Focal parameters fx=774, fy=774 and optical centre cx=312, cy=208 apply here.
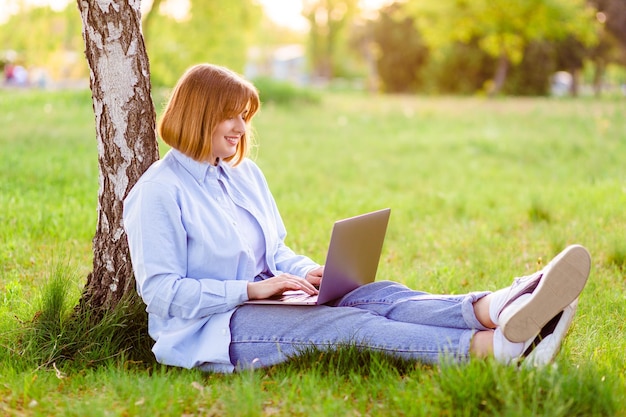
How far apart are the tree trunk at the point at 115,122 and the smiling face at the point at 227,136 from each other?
511 millimetres

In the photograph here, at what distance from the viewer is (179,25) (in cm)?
1727

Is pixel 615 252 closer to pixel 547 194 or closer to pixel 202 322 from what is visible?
pixel 547 194

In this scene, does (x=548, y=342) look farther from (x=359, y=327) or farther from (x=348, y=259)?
(x=348, y=259)

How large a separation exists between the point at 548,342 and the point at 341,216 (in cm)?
406

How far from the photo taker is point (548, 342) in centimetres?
280

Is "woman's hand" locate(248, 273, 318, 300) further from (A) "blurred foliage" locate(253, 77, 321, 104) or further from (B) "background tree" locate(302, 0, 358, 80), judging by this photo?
(B) "background tree" locate(302, 0, 358, 80)

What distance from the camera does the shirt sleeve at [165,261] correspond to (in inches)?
120

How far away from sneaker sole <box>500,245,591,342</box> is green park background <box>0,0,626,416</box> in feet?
0.53

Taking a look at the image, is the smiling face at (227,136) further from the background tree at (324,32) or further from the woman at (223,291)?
the background tree at (324,32)

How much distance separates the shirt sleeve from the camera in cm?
306

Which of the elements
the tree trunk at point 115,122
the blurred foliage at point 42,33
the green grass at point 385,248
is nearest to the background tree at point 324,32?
the blurred foliage at point 42,33

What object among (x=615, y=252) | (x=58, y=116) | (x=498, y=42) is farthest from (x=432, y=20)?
(x=615, y=252)

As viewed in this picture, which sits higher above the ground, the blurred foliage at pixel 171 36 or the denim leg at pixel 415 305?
the blurred foliage at pixel 171 36

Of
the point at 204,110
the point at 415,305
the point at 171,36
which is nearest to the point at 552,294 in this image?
the point at 415,305
